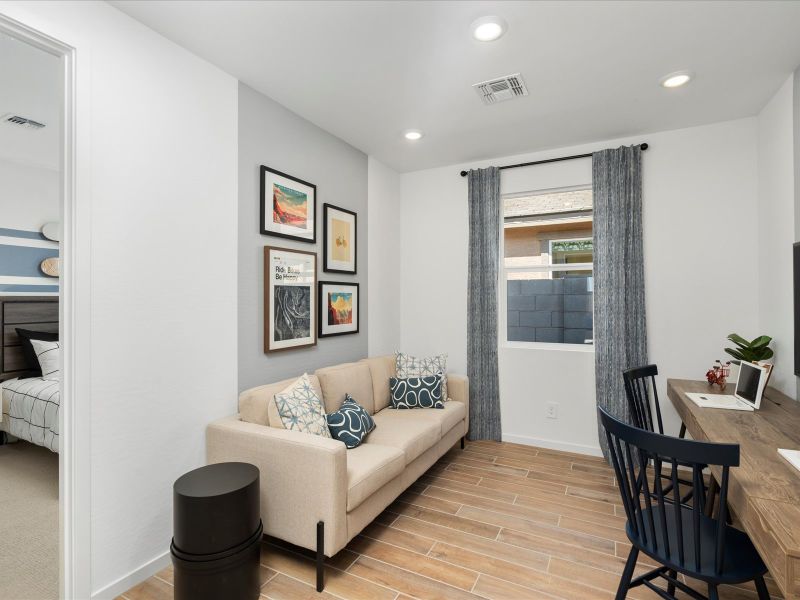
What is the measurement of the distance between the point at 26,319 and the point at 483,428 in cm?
437

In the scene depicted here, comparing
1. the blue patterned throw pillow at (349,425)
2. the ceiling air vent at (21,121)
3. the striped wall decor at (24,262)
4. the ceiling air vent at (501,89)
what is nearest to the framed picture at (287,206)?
the blue patterned throw pillow at (349,425)

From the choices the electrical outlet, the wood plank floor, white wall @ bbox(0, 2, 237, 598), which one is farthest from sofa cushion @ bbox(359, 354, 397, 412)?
the electrical outlet

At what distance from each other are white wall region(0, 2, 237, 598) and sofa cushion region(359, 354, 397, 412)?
125 cm

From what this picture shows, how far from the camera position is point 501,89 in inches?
103

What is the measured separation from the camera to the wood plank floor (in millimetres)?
1929

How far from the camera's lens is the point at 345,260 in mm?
3561

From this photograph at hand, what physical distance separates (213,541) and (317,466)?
0.51 m

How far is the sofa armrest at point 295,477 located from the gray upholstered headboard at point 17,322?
2773mm

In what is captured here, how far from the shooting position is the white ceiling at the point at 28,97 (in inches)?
83.8

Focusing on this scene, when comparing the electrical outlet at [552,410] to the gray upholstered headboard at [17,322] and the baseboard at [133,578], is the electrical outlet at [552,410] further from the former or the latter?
the gray upholstered headboard at [17,322]

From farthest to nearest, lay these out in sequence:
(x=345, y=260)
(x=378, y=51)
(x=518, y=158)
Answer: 1. (x=518, y=158)
2. (x=345, y=260)
3. (x=378, y=51)

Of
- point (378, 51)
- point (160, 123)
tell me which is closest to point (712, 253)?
point (378, 51)

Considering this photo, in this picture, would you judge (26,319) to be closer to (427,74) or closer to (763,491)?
(427,74)

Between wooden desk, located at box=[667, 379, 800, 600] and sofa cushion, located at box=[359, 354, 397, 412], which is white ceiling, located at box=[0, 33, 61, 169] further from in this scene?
wooden desk, located at box=[667, 379, 800, 600]
